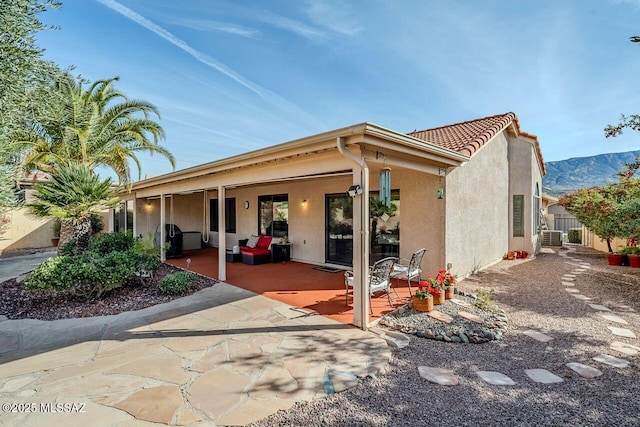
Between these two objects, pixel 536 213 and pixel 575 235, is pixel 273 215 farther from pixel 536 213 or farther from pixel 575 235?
pixel 575 235

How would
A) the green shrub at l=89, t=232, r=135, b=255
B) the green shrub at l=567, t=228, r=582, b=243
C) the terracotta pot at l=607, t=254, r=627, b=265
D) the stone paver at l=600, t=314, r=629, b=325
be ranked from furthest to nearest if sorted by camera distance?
the green shrub at l=567, t=228, r=582, b=243, the terracotta pot at l=607, t=254, r=627, b=265, the green shrub at l=89, t=232, r=135, b=255, the stone paver at l=600, t=314, r=629, b=325

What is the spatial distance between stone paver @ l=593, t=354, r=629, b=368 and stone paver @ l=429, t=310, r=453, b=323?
1911 millimetres

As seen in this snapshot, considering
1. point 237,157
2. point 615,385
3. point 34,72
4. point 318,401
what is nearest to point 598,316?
point 615,385

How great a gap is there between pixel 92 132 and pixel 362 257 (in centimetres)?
930

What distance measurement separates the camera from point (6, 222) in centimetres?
1535

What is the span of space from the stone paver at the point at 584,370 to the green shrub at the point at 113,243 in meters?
11.5

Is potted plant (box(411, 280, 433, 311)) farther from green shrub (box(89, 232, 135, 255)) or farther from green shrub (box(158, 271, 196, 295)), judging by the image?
green shrub (box(89, 232, 135, 255))

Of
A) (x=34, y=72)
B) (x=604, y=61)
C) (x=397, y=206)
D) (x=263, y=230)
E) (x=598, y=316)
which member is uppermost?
(x=604, y=61)

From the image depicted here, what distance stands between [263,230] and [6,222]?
13962mm

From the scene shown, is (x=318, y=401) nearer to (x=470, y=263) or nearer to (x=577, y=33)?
(x=470, y=263)

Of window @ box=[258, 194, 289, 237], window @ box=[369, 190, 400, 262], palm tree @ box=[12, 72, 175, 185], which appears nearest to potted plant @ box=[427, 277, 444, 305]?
window @ box=[369, 190, 400, 262]

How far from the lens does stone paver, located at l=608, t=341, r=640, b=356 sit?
425 centimetres

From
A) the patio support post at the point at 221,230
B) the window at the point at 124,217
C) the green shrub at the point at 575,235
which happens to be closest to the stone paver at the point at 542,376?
the patio support post at the point at 221,230

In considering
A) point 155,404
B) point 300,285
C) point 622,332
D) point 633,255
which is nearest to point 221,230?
point 300,285
